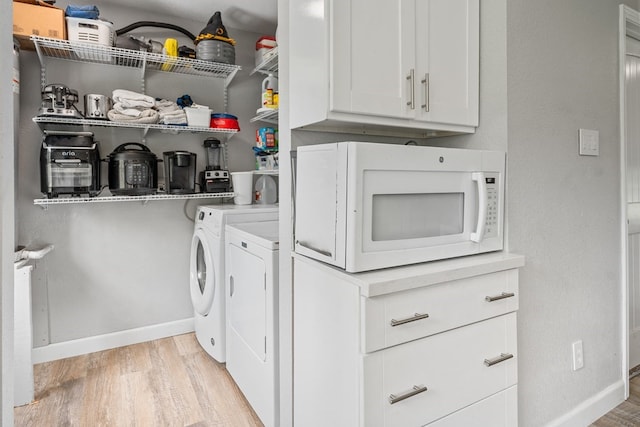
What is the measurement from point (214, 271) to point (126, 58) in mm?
1547

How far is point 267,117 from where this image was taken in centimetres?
281

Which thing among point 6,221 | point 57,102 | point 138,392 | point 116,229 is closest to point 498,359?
point 6,221

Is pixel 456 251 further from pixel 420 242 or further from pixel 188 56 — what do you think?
pixel 188 56

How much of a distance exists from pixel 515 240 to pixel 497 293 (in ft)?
0.87

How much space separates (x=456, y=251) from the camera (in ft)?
4.30

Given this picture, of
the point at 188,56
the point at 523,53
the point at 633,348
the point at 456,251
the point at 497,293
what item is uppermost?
the point at 188,56

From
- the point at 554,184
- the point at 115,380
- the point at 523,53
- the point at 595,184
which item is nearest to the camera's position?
the point at 523,53

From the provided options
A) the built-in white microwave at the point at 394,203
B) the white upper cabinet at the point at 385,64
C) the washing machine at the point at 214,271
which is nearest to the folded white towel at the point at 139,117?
the washing machine at the point at 214,271

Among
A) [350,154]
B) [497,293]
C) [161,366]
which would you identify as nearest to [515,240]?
[497,293]

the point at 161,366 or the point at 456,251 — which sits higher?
the point at 456,251

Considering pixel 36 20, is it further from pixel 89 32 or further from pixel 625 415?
pixel 625 415

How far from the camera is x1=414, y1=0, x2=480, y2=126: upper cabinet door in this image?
4.37 ft

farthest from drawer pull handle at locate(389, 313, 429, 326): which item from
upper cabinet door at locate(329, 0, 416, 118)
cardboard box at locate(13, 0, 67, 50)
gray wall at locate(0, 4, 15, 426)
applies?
cardboard box at locate(13, 0, 67, 50)

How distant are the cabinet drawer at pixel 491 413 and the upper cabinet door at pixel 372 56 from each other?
41.0 inches
